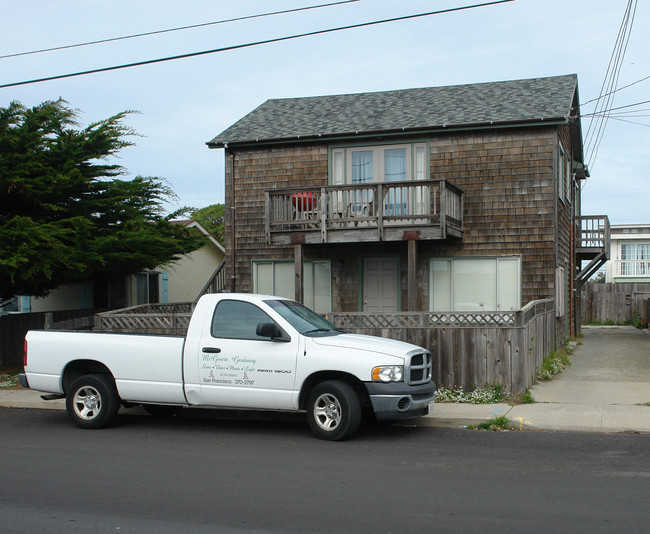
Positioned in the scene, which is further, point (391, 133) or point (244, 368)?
point (391, 133)

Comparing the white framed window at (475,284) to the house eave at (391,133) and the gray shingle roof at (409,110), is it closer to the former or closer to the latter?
the house eave at (391,133)

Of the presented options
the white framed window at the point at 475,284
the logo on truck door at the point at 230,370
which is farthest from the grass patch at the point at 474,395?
the white framed window at the point at 475,284

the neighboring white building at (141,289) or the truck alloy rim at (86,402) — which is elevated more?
the neighboring white building at (141,289)

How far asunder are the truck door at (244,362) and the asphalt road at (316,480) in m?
0.53

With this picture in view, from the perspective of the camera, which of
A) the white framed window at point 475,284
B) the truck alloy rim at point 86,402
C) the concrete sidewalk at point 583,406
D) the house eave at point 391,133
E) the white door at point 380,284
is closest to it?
the concrete sidewalk at point 583,406

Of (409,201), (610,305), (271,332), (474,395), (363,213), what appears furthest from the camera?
(610,305)

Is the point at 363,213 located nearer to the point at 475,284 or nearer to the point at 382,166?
the point at 382,166

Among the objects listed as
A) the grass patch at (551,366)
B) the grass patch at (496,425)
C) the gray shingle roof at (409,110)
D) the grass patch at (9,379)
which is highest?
the gray shingle roof at (409,110)

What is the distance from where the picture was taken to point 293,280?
60.2 ft

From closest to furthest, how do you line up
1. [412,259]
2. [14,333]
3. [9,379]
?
[9,379] < [412,259] < [14,333]

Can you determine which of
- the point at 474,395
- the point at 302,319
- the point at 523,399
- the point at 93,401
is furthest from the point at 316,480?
the point at 523,399

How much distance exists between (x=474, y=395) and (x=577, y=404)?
156cm

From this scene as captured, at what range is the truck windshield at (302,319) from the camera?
9.26 m

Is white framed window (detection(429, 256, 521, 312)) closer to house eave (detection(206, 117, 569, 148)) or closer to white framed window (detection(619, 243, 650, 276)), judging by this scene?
house eave (detection(206, 117, 569, 148))
